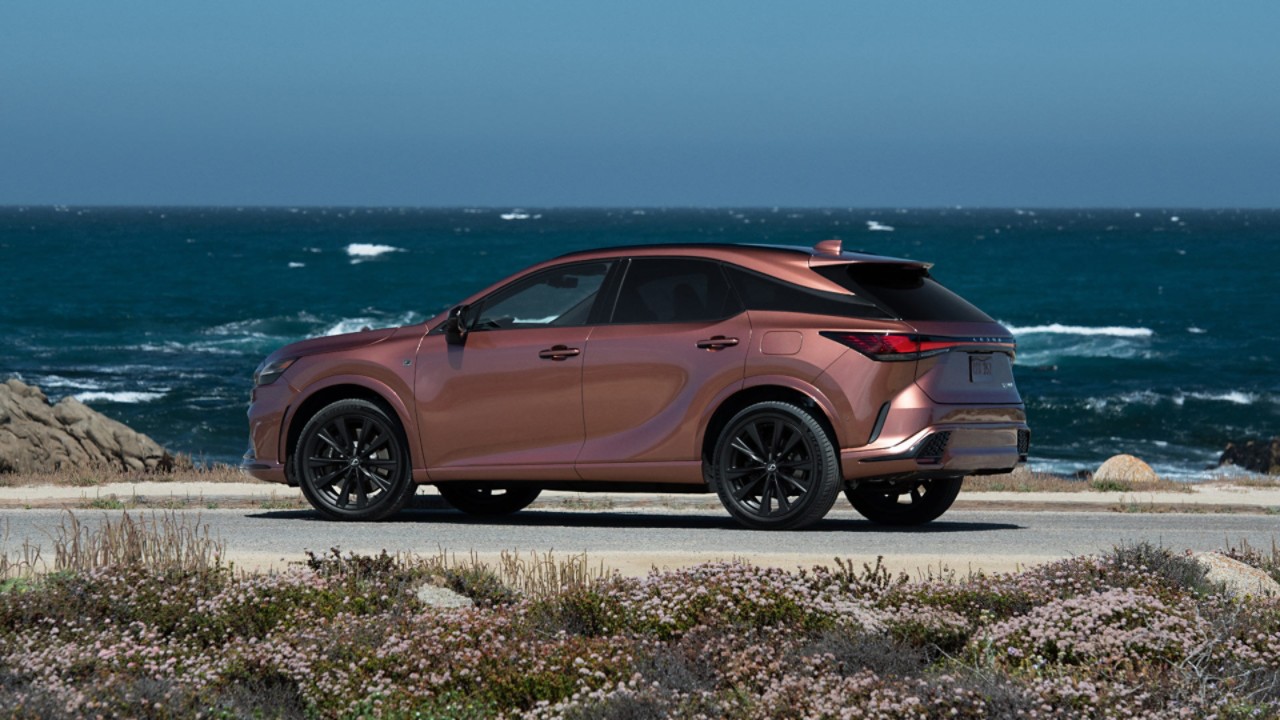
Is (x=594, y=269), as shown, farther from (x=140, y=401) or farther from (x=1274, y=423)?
(x=1274, y=423)

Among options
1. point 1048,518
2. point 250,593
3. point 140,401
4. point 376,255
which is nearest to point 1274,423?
point 140,401

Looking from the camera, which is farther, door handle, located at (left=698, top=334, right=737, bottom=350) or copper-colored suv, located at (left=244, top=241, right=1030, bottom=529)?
door handle, located at (left=698, top=334, right=737, bottom=350)

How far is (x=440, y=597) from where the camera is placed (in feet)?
29.7

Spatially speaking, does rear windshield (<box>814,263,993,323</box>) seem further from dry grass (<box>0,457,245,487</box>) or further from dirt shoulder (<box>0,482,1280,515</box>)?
dry grass (<box>0,457,245,487</box>)

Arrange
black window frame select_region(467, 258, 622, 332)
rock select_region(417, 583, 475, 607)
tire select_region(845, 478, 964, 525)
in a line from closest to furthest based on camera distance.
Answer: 1. rock select_region(417, 583, 475, 607)
2. black window frame select_region(467, 258, 622, 332)
3. tire select_region(845, 478, 964, 525)

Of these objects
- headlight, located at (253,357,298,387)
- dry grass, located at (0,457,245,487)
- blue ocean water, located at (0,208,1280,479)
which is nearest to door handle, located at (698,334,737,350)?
headlight, located at (253,357,298,387)

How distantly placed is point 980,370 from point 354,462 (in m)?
4.39

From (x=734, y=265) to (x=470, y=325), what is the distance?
1901mm

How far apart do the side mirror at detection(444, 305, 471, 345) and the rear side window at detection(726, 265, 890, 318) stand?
6.14 ft

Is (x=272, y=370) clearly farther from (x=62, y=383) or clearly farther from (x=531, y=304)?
(x=62, y=383)

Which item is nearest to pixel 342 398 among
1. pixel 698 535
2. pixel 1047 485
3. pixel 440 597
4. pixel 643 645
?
pixel 698 535

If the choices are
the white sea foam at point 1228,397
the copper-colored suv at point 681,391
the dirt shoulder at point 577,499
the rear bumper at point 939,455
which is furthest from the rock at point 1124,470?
the white sea foam at point 1228,397

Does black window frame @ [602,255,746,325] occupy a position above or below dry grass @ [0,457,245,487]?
above

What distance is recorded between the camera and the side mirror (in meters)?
12.4
